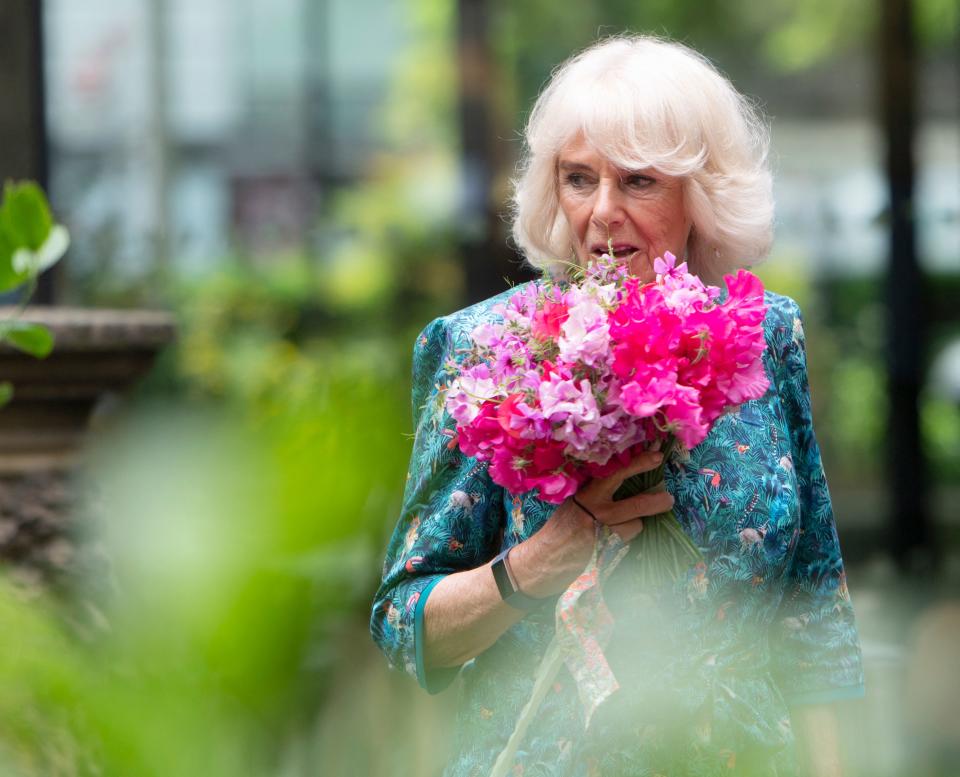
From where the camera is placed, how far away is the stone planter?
3152 millimetres

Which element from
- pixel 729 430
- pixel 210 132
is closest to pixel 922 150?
pixel 210 132

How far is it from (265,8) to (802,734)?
5937mm

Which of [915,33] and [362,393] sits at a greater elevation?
[915,33]

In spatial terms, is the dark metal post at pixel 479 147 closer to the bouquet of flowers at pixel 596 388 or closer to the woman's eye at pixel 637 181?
the woman's eye at pixel 637 181

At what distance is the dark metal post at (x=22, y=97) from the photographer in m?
4.00

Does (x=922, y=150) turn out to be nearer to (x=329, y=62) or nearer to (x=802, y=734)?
(x=329, y=62)

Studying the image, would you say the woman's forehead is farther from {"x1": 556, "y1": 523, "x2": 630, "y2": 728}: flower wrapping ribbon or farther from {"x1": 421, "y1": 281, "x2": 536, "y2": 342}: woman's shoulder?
{"x1": 556, "y1": 523, "x2": 630, "y2": 728}: flower wrapping ribbon

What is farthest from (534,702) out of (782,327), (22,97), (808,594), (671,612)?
(22,97)

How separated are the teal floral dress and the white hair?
152mm

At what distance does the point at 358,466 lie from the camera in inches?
31.6

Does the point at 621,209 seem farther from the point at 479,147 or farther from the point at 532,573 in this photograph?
the point at 479,147

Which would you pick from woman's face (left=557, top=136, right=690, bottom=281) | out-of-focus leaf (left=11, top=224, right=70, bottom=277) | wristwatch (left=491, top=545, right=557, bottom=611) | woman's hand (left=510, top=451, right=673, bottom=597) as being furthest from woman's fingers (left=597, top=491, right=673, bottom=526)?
out-of-focus leaf (left=11, top=224, right=70, bottom=277)

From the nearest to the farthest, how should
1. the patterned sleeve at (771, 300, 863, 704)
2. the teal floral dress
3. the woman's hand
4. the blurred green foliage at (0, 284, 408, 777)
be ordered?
the blurred green foliage at (0, 284, 408, 777)
the woman's hand
the teal floral dress
the patterned sleeve at (771, 300, 863, 704)

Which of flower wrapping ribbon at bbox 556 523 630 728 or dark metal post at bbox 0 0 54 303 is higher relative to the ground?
dark metal post at bbox 0 0 54 303
